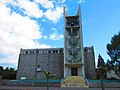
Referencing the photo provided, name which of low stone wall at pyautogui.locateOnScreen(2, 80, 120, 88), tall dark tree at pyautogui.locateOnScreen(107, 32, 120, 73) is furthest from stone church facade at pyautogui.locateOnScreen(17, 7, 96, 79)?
low stone wall at pyautogui.locateOnScreen(2, 80, 120, 88)

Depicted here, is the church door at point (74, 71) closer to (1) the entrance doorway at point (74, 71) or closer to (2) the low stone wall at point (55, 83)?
(1) the entrance doorway at point (74, 71)

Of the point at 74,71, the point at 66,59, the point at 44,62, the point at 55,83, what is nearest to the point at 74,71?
the point at 74,71

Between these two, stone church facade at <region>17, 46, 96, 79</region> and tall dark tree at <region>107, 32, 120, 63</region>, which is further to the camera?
stone church facade at <region>17, 46, 96, 79</region>

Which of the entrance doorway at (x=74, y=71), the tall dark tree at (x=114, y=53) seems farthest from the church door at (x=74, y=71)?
the tall dark tree at (x=114, y=53)

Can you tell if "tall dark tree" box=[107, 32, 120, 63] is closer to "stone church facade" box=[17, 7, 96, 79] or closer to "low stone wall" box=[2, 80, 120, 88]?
"low stone wall" box=[2, 80, 120, 88]

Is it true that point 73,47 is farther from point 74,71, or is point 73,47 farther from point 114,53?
point 114,53

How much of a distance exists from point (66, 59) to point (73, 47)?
14.0 feet

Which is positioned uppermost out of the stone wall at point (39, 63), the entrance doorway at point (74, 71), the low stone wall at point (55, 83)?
the stone wall at point (39, 63)

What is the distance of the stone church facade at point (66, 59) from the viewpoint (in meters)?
49.2

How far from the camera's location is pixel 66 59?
1932 inches

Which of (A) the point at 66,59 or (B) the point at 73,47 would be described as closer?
(A) the point at 66,59

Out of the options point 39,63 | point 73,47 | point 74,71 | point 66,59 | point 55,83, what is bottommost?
point 55,83

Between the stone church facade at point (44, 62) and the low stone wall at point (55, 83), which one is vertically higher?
the stone church facade at point (44, 62)

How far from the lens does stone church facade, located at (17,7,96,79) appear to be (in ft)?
161
